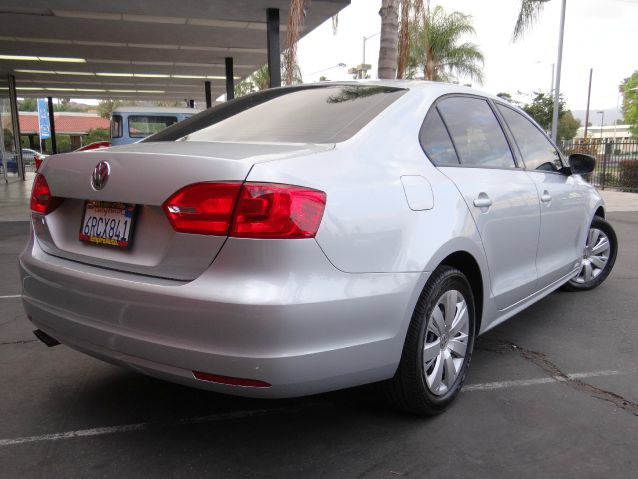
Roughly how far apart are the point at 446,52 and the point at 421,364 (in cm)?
2178

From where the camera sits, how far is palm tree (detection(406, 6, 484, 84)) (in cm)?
2200

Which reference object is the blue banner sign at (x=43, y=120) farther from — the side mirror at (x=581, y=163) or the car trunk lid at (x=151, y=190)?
the car trunk lid at (x=151, y=190)

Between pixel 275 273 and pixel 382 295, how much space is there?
506 mm

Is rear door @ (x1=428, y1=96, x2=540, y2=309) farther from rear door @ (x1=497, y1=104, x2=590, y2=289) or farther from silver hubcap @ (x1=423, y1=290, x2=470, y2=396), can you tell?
silver hubcap @ (x1=423, y1=290, x2=470, y2=396)

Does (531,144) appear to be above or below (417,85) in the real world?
below

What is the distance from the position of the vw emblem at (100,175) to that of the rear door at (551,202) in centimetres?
258

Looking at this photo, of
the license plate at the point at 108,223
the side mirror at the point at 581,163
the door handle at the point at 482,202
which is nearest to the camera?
the license plate at the point at 108,223

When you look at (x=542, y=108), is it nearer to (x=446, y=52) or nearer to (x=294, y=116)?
(x=446, y=52)

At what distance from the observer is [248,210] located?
6.99ft

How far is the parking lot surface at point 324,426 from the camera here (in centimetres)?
243

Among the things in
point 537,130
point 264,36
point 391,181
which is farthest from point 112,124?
point 391,181

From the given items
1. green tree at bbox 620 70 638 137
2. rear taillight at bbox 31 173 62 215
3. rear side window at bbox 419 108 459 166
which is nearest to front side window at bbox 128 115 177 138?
rear taillight at bbox 31 173 62 215

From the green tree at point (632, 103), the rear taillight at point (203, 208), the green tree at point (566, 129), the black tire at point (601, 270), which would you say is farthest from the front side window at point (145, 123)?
A: the green tree at point (566, 129)

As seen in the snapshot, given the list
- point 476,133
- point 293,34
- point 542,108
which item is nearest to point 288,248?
point 476,133
